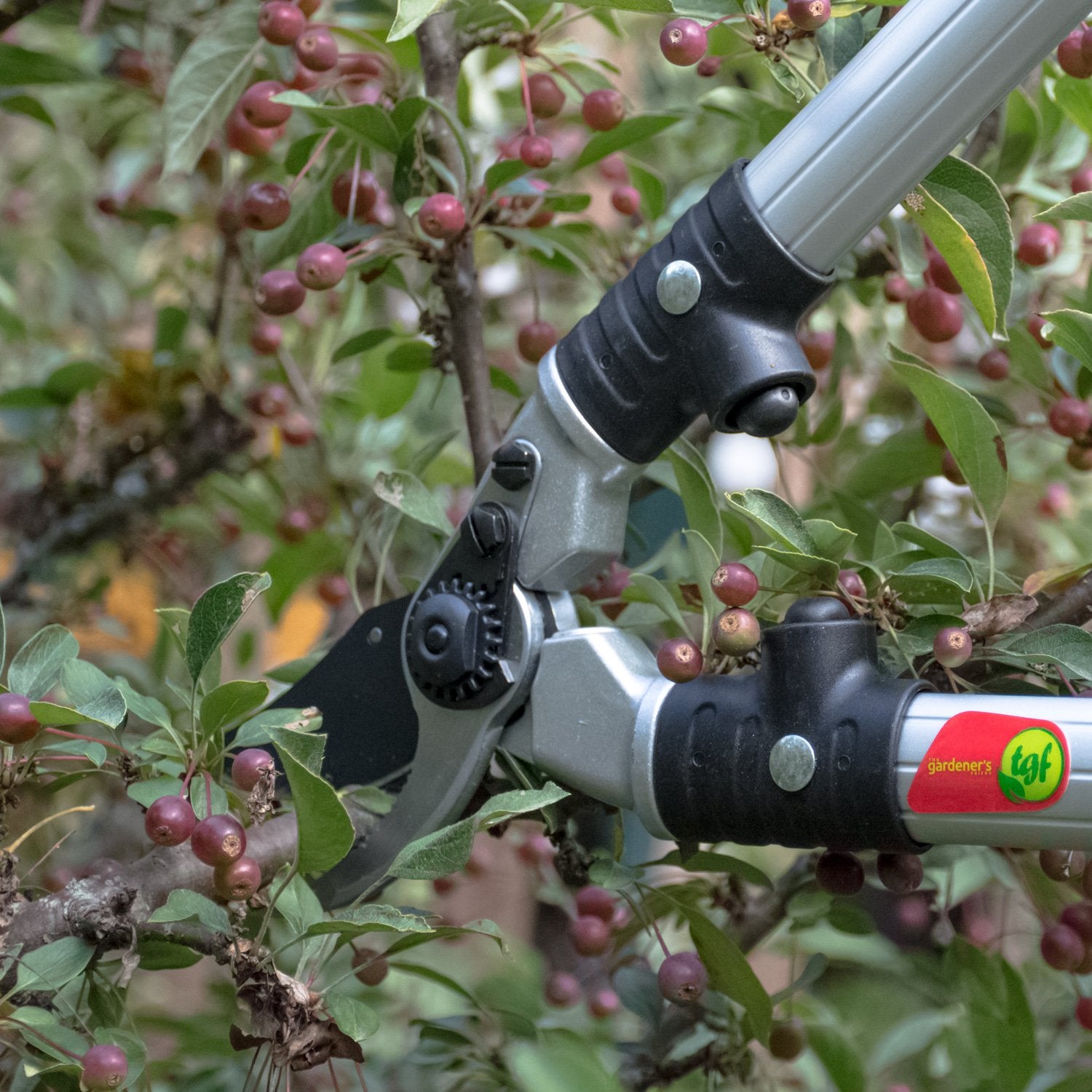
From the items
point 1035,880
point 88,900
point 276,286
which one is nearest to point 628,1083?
point 1035,880

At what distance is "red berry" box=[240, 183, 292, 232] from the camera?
27.5 inches

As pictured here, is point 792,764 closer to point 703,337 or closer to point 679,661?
point 679,661

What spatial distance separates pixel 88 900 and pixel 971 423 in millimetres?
425

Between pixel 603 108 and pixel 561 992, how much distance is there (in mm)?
599

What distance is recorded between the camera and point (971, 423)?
1.75 feet

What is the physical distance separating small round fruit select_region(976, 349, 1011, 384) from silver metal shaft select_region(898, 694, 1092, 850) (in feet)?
1.12

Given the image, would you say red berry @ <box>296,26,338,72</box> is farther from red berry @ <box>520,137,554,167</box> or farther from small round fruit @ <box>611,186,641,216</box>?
small round fruit @ <box>611,186,641,216</box>

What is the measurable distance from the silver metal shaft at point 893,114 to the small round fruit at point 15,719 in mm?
353

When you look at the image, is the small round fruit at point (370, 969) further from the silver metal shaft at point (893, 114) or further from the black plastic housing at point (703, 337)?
the silver metal shaft at point (893, 114)

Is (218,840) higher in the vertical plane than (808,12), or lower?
lower

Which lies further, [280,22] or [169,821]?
[280,22]

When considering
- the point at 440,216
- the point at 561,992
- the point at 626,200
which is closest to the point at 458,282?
the point at 440,216

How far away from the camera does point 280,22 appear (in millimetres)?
680

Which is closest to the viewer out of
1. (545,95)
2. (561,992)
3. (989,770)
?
(989,770)
